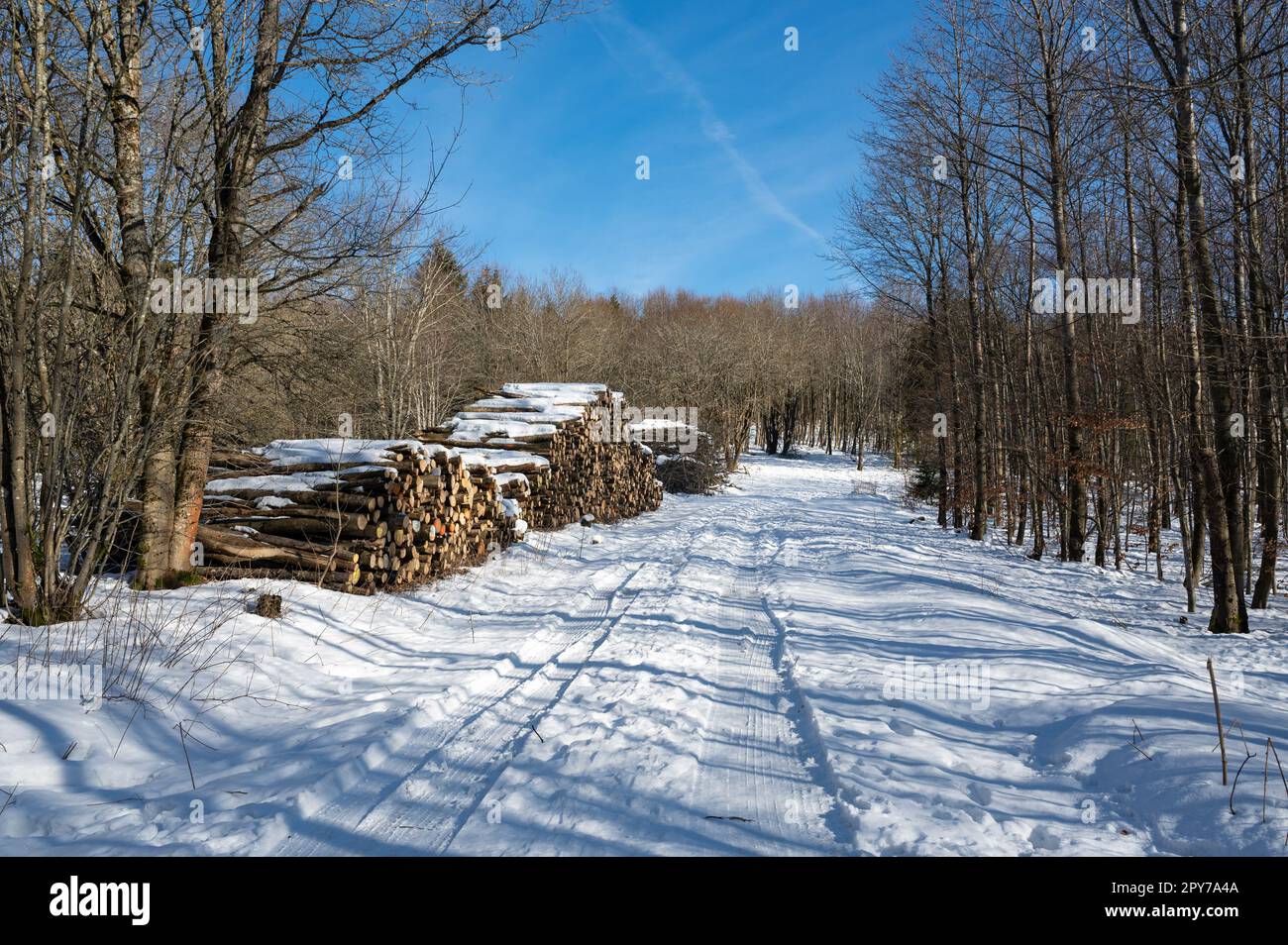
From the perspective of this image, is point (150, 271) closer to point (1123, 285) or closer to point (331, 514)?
point (331, 514)

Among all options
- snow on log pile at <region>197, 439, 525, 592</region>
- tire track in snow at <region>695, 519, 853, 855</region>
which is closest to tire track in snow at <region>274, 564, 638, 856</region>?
tire track in snow at <region>695, 519, 853, 855</region>

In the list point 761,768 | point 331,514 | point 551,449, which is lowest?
point 761,768

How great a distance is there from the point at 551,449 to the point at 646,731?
1011 cm

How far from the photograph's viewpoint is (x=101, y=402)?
17.3 ft

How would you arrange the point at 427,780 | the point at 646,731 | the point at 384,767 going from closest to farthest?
the point at 427,780 → the point at 384,767 → the point at 646,731

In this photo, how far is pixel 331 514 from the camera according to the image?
7.55 meters

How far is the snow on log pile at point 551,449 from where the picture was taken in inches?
507

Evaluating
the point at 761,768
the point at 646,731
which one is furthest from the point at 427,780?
the point at 761,768

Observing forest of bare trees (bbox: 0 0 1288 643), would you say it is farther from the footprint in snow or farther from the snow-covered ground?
the footprint in snow

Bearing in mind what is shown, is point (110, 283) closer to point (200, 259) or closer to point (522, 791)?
point (200, 259)

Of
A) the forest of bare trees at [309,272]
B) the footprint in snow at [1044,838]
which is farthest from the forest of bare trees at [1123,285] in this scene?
the footprint in snow at [1044,838]

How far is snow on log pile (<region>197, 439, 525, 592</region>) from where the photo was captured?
24.2 feet

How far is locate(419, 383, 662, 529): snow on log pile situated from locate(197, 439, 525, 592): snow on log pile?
219 centimetres

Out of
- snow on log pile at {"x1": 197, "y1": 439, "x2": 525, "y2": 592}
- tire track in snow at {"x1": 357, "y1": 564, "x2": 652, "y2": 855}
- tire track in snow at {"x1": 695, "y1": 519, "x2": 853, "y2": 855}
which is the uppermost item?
snow on log pile at {"x1": 197, "y1": 439, "x2": 525, "y2": 592}
